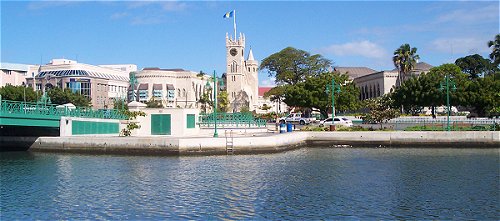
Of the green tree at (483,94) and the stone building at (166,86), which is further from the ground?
the stone building at (166,86)

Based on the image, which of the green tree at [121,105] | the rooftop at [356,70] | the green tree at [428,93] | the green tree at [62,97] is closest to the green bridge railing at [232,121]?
the green tree at [121,105]

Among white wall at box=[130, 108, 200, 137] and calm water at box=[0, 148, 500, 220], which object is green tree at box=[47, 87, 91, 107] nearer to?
white wall at box=[130, 108, 200, 137]

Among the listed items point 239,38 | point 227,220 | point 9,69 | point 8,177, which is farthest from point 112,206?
point 9,69

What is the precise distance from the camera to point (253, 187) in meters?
27.1

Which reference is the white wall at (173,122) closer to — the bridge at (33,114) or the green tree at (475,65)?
the bridge at (33,114)

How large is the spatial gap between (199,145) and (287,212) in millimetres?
22478

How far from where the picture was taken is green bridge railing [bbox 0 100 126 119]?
4244cm

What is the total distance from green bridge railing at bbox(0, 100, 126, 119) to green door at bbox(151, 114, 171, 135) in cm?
332

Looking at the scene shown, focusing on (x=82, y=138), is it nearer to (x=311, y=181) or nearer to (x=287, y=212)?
(x=311, y=181)

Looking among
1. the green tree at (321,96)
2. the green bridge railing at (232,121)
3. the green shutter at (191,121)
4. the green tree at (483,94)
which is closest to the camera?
the green shutter at (191,121)

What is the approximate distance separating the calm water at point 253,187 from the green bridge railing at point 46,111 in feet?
12.9

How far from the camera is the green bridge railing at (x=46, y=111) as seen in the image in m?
42.4

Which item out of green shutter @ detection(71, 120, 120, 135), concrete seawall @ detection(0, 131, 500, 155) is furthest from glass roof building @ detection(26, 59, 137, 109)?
concrete seawall @ detection(0, 131, 500, 155)

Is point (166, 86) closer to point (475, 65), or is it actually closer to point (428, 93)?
point (475, 65)
